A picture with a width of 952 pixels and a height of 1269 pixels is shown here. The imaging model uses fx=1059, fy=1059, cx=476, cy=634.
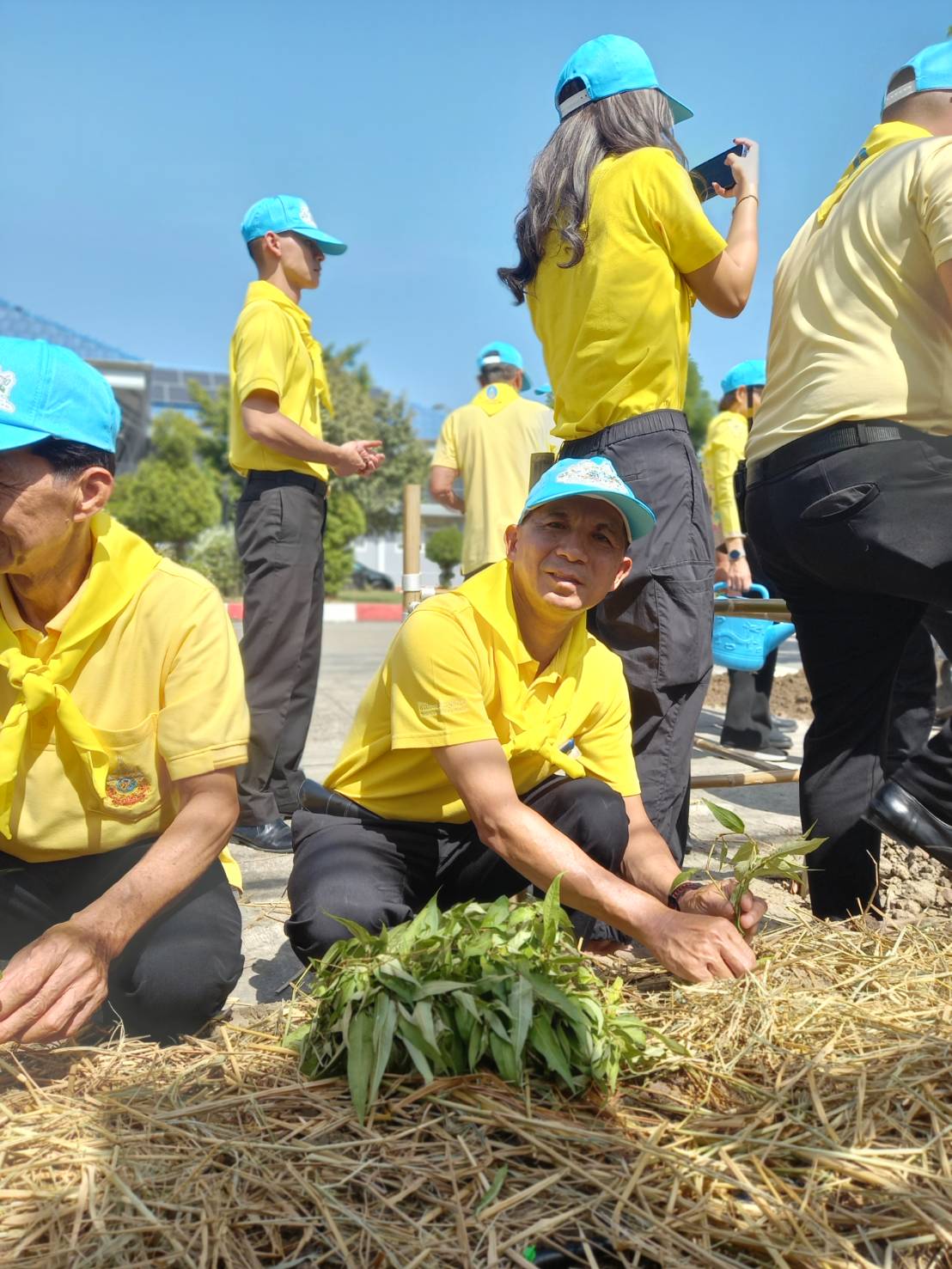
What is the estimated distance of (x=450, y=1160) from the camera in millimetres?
Answer: 1496

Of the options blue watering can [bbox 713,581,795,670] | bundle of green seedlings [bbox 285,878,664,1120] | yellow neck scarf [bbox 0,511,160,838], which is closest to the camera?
bundle of green seedlings [bbox 285,878,664,1120]

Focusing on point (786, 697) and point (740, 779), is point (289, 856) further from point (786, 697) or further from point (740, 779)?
point (786, 697)

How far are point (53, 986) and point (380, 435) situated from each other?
121ft

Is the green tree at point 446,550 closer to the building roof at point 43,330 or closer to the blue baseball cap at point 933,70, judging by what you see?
the building roof at point 43,330

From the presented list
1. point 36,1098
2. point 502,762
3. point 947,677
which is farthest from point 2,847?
point 947,677

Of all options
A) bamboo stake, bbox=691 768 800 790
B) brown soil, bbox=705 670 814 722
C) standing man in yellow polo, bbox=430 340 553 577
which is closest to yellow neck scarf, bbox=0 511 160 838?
bamboo stake, bbox=691 768 800 790

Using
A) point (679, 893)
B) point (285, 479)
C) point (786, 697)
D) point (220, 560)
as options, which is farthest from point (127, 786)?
point (220, 560)

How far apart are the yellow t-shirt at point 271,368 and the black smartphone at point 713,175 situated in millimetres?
1656

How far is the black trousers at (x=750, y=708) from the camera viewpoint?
5754 mm

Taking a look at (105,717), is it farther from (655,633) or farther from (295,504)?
(295,504)

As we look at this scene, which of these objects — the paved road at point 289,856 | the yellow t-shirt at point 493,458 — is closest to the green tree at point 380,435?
the paved road at point 289,856

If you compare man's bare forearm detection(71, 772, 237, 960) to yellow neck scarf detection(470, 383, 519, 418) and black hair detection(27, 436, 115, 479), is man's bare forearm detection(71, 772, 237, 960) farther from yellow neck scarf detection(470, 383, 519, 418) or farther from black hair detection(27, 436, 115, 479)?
yellow neck scarf detection(470, 383, 519, 418)

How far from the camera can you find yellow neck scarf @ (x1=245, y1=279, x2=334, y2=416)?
4.17 metres

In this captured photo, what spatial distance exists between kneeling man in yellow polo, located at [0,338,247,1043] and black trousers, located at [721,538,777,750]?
4013 millimetres
